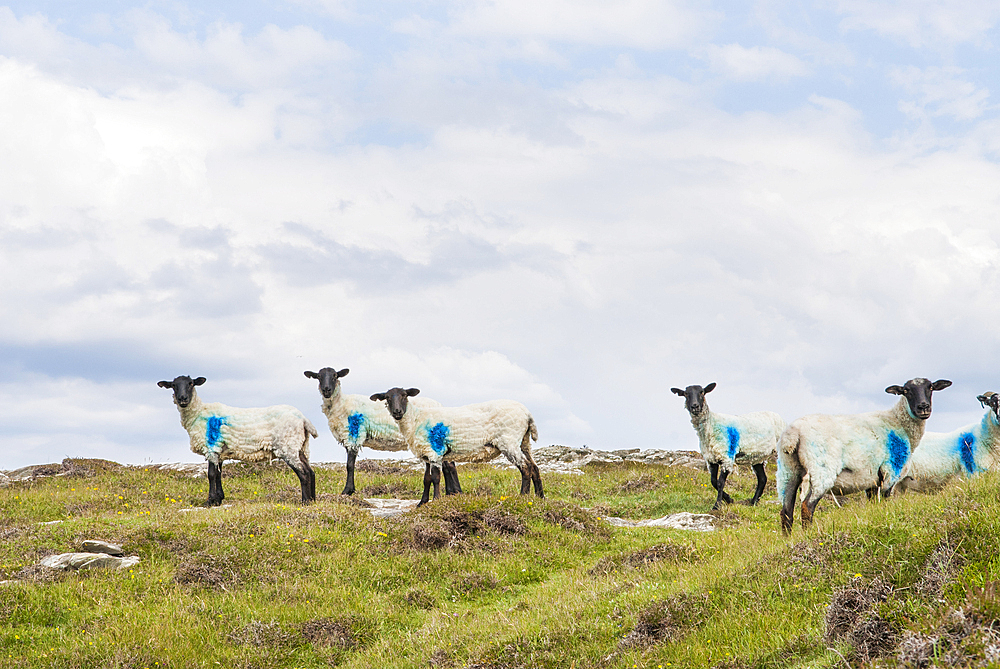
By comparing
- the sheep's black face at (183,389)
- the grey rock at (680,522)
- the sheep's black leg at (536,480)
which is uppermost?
the sheep's black face at (183,389)

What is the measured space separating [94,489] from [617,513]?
14.6 m

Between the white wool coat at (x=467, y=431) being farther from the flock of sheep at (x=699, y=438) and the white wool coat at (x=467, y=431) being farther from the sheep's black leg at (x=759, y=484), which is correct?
the sheep's black leg at (x=759, y=484)

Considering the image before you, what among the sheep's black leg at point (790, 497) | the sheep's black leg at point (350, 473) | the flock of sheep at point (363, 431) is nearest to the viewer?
the sheep's black leg at point (790, 497)

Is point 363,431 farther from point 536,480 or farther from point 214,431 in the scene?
point 536,480

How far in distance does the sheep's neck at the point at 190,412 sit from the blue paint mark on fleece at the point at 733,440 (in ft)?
48.7

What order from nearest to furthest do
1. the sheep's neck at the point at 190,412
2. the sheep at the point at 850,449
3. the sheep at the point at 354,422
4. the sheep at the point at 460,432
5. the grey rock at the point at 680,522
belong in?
the sheep at the point at 850,449 → the grey rock at the point at 680,522 → the sheep at the point at 460,432 → the sheep's neck at the point at 190,412 → the sheep at the point at 354,422

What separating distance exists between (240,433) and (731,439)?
13.6 meters

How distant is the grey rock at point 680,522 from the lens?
18359 mm

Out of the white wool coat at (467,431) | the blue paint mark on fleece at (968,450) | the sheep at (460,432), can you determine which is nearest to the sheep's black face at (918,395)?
the blue paint mark on fleece at (968,450)

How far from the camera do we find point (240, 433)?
74.8 feet

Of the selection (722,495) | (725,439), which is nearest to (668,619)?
(722,495)

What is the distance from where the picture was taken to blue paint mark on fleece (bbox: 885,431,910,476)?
14.8 metres

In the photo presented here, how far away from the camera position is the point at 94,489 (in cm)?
2308

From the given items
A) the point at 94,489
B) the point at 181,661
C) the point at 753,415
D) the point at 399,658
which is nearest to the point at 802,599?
the point at 399,658
